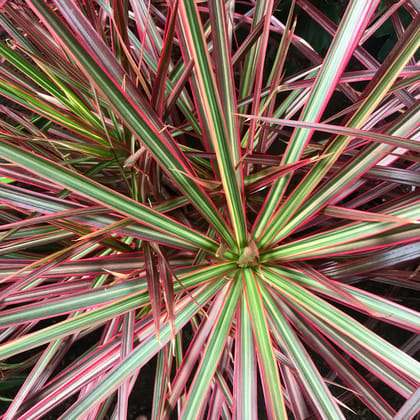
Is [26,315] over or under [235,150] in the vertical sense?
under

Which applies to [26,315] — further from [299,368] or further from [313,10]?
[313,10]

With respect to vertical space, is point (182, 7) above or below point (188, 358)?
above

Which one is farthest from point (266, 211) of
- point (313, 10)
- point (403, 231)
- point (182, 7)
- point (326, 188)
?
point (313, 10)

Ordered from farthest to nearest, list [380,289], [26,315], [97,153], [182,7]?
1. [380,289]
2. [97,153]
3. [26,315]
4. [182,7]

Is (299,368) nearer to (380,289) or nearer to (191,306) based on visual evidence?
(191,306)

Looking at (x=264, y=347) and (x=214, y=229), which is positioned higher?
(x=214, y=229)

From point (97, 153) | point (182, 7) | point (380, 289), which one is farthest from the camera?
point (380, 289)

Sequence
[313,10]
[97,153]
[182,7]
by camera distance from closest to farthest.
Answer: [182,7] → [97,153] → [313,10]

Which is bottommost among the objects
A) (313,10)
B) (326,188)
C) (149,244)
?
(149,244)

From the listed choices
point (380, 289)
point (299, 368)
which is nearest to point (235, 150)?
point (299, 368)

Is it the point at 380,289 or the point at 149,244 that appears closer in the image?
the point at 149,244
